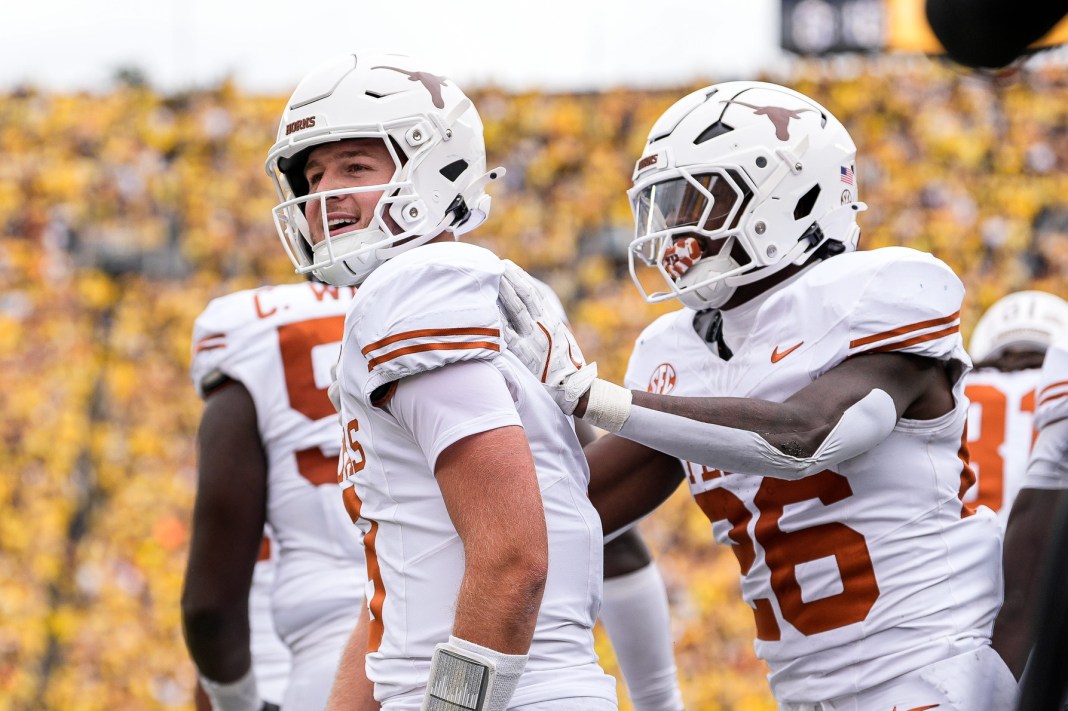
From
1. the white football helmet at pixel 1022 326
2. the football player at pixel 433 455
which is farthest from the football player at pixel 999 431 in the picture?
the football player at pixel 433 455

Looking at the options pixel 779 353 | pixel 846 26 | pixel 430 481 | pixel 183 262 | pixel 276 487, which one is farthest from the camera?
pixel 846 26

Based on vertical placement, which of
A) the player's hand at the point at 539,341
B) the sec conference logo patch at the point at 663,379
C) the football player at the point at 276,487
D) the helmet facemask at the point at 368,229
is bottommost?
the football player at the point at 276,487

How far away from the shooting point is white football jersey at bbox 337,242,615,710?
190 centimetres

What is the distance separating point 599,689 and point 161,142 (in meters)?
8.71

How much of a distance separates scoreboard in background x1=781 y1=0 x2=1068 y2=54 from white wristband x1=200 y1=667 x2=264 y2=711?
7371 millimetres

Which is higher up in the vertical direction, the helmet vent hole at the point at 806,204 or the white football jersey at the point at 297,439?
the helmet vent hole at the point at 806,204

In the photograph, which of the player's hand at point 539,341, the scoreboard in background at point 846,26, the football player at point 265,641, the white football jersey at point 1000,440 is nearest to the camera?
the player's hand at point 539,341

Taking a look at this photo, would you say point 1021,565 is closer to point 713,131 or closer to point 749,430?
point 749,430

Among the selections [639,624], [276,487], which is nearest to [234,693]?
[276,487]

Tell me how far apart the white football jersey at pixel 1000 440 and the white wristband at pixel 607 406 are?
207cm

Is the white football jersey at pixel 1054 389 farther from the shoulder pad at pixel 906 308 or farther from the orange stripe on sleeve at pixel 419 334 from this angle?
the orange stripe on sleeve at pixel 419 334

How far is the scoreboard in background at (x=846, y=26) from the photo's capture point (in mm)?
9531

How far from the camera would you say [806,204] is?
2707 millimetres

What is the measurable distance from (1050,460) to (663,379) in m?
0.82
